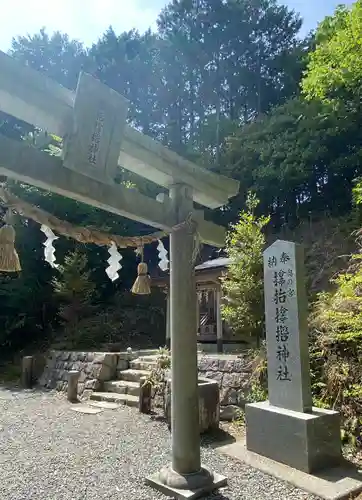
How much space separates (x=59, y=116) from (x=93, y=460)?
385 cm

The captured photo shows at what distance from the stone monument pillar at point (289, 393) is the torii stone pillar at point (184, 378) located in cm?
101

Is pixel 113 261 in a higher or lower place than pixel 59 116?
lower

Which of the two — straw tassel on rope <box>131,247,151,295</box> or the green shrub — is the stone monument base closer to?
the green shrub

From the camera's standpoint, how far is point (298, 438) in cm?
405

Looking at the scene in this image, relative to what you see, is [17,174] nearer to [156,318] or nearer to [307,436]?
[307,436]

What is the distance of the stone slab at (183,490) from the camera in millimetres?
3212

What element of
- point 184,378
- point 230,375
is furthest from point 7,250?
point 230,375

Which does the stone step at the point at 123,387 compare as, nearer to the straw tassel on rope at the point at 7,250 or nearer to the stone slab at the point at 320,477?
the stone slab at the point at 320,477

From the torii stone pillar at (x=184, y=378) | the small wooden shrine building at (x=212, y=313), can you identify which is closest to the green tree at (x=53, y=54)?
the small wooden shrine building at (x=212, y=313)

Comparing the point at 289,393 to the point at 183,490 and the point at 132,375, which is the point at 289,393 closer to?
the point at 183,490

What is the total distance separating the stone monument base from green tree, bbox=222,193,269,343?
3143mm

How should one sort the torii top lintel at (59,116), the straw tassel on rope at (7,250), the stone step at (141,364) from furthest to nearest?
the stone step at (141,364) < the straw tassel on rope at (7,250) < the torii top lintel at (59,116)

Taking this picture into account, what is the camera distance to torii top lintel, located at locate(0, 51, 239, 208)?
2322 millimetres

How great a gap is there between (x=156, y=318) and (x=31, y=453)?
10.7 meters
